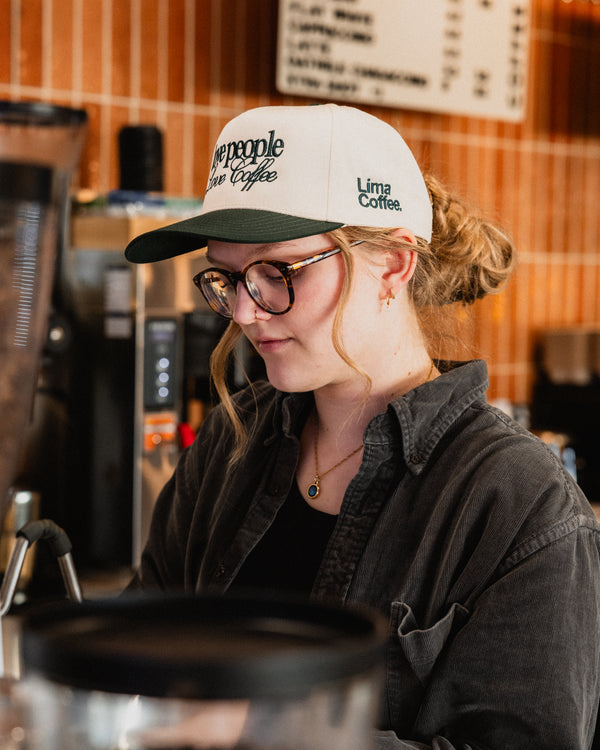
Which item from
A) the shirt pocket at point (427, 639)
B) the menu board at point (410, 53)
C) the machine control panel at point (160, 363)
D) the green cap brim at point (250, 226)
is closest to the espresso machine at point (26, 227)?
the green cap brim at point (250, 226)

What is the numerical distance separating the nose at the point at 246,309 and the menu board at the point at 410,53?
8.27 feet

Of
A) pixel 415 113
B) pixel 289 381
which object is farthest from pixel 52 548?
pixel 415 113

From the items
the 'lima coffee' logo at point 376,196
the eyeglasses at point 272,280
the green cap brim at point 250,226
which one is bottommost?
the eyeglasses at point 272,280

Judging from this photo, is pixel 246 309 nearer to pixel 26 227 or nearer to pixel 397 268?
pixel 397 268

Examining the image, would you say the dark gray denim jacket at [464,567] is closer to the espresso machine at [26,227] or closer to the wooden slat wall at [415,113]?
the espresso machine at [26,227]

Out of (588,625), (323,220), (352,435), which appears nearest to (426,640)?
(588,625)

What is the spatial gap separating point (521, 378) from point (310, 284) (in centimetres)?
343

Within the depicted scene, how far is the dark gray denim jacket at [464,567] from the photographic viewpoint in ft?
3.37

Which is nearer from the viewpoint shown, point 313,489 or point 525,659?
point 525,659

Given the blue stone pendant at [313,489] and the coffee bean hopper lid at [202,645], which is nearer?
the coffee bean hopper lid at [202,645]

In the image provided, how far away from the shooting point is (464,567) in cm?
112

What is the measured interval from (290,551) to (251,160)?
1.71ft

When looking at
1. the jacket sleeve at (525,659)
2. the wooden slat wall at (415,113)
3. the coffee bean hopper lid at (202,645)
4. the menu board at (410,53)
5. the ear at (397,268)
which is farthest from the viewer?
the menu board at (410,53)

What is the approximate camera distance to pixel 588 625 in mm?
1056
